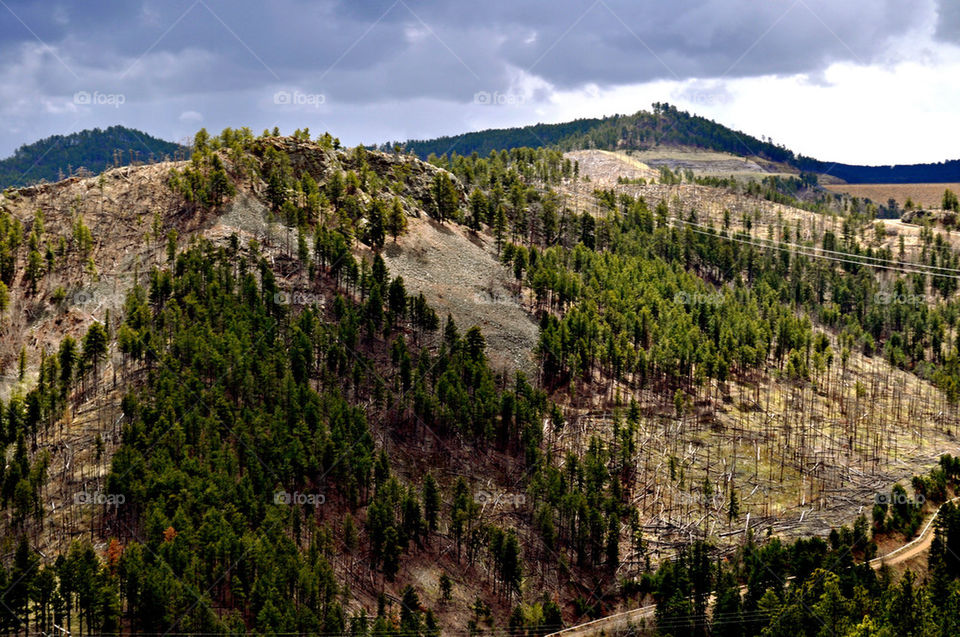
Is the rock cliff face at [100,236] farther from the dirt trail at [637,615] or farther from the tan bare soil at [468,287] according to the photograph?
the dirt trail at [637,615]

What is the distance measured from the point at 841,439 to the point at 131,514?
12520 cm

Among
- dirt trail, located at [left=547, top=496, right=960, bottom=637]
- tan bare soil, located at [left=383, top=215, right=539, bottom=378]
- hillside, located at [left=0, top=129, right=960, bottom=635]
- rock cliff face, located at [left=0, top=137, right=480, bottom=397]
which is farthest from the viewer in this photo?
tan bare soil, located at [left=383, top=215, right=539, bottom=378]

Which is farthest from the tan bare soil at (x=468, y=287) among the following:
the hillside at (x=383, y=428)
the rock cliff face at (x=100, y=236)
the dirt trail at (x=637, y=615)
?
the dirt trail at (x=637, y=615)

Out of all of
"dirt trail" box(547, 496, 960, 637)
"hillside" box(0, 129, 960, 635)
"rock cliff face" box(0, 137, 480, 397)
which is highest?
"rock cliff face" box(0, 137, 480, 397)

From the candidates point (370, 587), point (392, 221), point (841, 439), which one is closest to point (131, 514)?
point (370, 587)

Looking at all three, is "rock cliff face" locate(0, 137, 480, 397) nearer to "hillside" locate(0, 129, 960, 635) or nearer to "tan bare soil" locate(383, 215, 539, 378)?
"hillside" locate(0, 129, 960, 635)

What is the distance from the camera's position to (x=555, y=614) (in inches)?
4392

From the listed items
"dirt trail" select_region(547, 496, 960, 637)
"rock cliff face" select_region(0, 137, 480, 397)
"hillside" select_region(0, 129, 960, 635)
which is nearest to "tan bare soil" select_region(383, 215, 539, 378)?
"hillside" select_region(0, 129, 960, 635)

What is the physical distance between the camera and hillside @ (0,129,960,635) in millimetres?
103875

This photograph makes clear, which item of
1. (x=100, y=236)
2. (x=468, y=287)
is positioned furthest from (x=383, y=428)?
(x=100, y=236)

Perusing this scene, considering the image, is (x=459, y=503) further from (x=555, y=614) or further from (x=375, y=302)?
(x=375, y=302)

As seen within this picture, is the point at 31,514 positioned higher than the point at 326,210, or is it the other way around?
the point at 326,210

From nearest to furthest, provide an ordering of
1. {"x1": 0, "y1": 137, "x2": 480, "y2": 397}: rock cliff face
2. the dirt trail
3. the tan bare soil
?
the dirt trail → {"x1": 0, "y1": 137, "x2": 480, "y2": 397}: rock cliff face → the tan bare soil

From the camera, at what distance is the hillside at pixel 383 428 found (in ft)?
341
